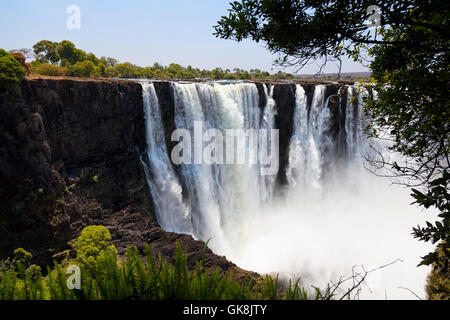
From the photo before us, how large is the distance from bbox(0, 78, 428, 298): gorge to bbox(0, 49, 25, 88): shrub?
445mm

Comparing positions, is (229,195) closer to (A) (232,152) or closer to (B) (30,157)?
(A) (232,152)

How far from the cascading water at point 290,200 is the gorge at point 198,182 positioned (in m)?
0.09

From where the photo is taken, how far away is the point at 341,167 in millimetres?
24984

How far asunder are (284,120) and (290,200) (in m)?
6.65

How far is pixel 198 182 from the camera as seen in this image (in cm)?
1811

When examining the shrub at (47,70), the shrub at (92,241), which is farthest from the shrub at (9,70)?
the shrub at (92,241)

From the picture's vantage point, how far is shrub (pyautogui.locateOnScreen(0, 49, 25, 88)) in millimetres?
12271

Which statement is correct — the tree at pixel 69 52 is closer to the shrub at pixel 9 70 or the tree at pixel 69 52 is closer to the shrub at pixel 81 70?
the shrub at pixel 81 70

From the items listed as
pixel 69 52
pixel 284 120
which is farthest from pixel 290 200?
pixel 69 52

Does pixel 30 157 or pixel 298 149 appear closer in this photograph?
pixel 30 157

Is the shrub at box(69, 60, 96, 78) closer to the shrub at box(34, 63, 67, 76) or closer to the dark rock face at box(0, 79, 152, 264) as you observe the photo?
the shrub at box(34, 63, 67, 76)

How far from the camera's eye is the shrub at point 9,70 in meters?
12.3
